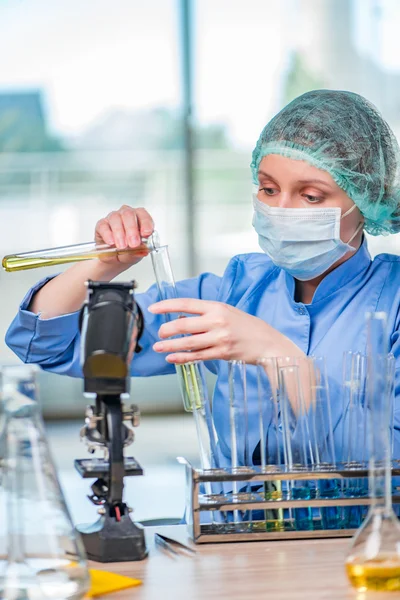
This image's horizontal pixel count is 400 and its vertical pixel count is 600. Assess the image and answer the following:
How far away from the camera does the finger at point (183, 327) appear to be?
1.38 meters

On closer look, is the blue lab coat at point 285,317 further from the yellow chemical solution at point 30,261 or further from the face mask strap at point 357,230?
the yellow chemical solution at point 30,261

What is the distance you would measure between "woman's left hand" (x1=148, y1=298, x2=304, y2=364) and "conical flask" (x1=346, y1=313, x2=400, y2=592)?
0.35m

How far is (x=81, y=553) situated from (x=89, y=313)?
1.05 ft

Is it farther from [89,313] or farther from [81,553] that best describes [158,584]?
[89,313]

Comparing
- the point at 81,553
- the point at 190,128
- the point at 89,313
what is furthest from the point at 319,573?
the point at 190,128

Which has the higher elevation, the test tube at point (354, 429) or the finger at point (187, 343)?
the finger at point (187, 343)

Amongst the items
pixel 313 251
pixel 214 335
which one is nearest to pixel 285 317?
pixel 313 251

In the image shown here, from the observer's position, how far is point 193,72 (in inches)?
233

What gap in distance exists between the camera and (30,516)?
3.18 feet

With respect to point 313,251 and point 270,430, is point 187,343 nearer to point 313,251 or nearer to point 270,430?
point 270,430

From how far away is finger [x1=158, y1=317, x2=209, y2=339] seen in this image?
1382mm

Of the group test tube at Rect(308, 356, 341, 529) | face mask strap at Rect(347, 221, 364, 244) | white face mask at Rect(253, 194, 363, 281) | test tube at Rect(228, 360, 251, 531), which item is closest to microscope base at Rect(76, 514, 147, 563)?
test tube at Rect(228, 360, 251, 531)

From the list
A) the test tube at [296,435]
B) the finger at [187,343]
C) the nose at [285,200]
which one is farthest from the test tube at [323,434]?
the nose at [285,200]

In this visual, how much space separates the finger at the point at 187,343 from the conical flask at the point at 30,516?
1.31 ft
